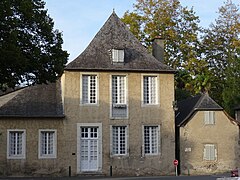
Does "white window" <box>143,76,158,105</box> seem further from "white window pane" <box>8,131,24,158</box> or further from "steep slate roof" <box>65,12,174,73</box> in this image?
"white window pane" <box>8,131,24,158</box>

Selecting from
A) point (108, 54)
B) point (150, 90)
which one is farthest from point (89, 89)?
point (150, 90)

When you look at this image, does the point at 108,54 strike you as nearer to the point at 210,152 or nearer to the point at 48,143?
the point at 48,143

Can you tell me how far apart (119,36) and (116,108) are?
5.19m

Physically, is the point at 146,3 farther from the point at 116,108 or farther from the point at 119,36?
the point at 116,108

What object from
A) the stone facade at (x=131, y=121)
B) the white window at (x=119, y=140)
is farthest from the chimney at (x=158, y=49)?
the white window at (x=119, y=140)

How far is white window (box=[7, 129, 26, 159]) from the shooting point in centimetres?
3019

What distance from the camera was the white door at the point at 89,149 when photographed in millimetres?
30859

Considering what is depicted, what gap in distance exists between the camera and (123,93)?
31.8 meters

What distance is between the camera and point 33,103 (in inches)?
1244

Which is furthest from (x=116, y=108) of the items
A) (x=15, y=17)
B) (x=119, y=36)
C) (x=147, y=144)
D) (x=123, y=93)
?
(x=15, y=17)

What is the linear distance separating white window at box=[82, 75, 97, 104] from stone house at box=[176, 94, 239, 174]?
19.6 feet

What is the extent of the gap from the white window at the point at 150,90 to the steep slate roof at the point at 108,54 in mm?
714

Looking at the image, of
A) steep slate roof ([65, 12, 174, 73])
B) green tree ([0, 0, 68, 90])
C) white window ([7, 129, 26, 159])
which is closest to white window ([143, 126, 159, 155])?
steep slate roof ([65, 12, 174, 73])

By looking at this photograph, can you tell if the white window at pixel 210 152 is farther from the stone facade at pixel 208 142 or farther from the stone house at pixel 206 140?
the stone facade at pixel 208 142
